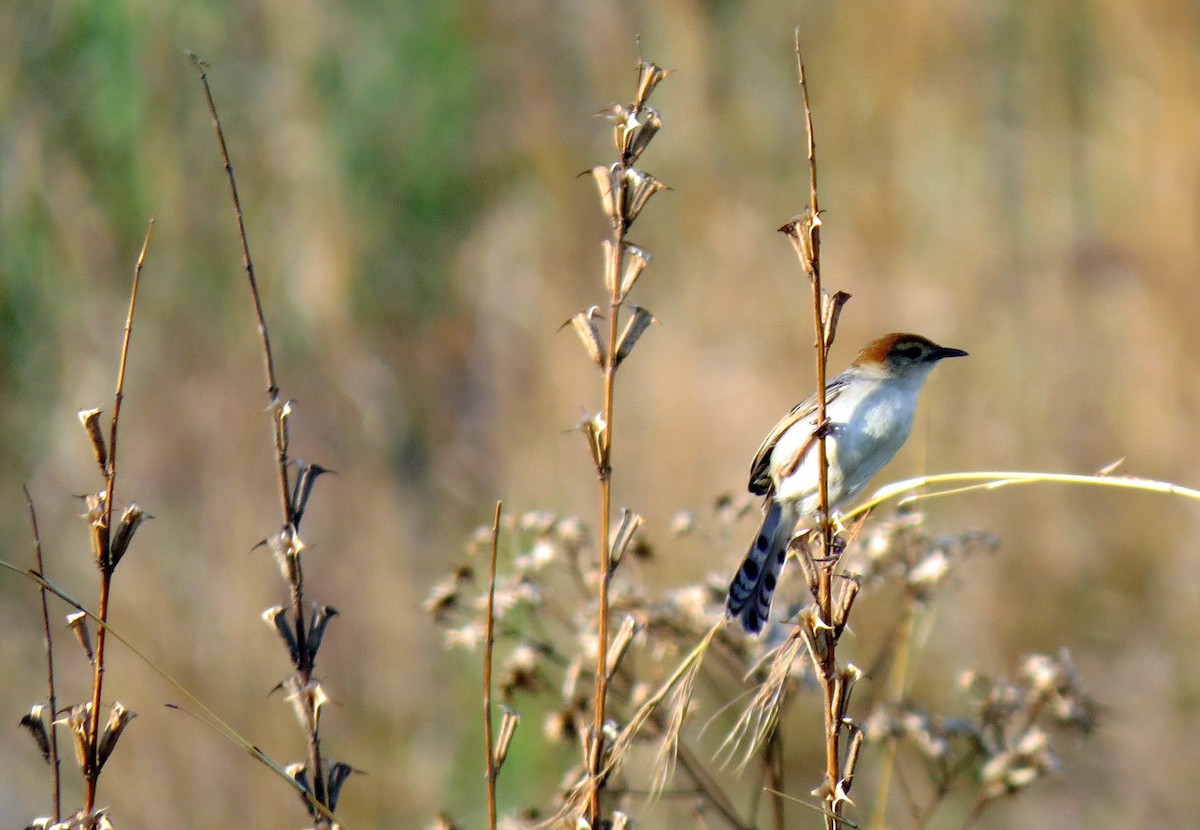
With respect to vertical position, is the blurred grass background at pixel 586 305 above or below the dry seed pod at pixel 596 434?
above

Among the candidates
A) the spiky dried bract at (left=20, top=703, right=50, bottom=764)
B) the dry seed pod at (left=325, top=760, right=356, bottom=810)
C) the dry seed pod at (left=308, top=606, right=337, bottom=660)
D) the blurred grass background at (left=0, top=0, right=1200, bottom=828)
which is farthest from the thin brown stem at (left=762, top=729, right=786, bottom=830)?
the blurred grass background at (left=0, top=0, right=1200, bottom=828)

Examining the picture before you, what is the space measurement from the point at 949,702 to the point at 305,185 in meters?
4.70

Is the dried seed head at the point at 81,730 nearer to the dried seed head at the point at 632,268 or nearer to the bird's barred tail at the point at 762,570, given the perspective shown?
the dried seed head at the point at 632,268

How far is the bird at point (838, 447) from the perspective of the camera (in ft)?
11.6

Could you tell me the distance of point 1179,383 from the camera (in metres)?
6.52

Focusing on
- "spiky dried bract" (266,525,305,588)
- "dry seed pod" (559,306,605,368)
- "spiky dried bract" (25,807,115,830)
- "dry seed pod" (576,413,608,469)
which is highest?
"dry seed pod" (559,306,605,368)

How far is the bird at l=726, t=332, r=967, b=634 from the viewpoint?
3539mm

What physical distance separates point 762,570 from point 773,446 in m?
0.63

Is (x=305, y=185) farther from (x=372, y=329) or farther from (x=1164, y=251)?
(x=1164, y=251)

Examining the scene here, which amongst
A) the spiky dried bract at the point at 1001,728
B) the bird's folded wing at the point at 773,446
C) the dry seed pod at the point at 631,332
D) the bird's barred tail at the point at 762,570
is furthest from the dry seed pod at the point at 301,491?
the bird's folded wing at the point at 773,446

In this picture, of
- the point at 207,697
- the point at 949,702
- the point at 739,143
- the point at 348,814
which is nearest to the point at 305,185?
the point at 739,143

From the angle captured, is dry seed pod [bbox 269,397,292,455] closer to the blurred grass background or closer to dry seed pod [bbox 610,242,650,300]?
dry seed pod [bbox 610,242,650,300]

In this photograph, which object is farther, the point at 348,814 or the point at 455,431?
the point at 455,431

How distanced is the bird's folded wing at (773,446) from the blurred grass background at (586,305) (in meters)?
2.46
